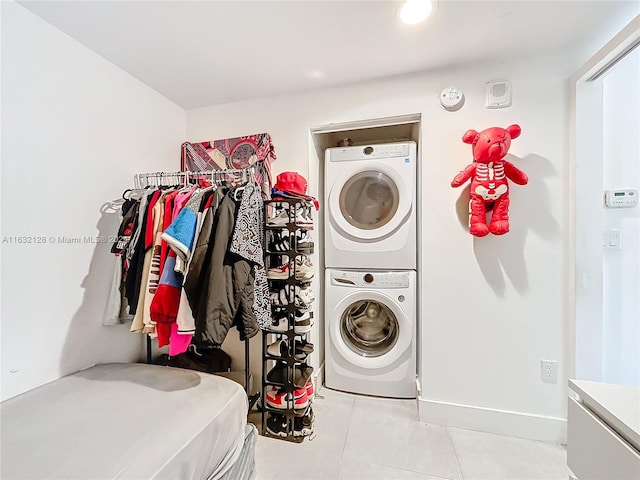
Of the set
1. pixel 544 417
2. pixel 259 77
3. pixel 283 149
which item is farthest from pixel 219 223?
pixel 544 417

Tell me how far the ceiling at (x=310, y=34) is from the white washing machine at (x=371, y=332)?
139 centimetres

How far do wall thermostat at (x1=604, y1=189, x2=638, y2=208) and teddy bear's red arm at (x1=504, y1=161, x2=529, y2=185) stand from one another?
0.45 m

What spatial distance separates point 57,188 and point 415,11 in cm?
193

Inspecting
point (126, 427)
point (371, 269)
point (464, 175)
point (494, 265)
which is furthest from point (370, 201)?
point (126, 427)

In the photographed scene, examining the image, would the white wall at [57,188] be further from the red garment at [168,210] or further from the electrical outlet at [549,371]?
the electrical outlet at [549,371]

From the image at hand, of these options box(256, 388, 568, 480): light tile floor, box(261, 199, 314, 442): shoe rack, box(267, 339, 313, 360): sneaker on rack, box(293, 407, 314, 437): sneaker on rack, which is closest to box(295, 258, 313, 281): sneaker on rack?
box(261, 199, 314, 442): shoe rack

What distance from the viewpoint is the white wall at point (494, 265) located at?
150cm

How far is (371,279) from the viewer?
194 centimetres

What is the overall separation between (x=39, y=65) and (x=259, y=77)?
109cm

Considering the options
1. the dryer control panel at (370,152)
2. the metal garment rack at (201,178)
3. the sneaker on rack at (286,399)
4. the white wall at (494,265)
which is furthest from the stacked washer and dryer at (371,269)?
the metal garment rack at (201,178)

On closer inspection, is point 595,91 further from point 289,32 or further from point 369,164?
point 289,32

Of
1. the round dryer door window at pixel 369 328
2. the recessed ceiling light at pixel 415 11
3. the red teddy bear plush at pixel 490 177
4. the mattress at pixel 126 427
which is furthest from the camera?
the round dryer door window at pixel 369 328

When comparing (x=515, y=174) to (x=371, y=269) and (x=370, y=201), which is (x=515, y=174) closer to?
(x=370, y=201)

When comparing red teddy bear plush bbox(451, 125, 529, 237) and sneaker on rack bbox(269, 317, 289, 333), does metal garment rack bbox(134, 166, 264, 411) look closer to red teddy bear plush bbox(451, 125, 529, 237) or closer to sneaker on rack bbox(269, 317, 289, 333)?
sneaker on rack bbox(269, 317, 289, 333)
